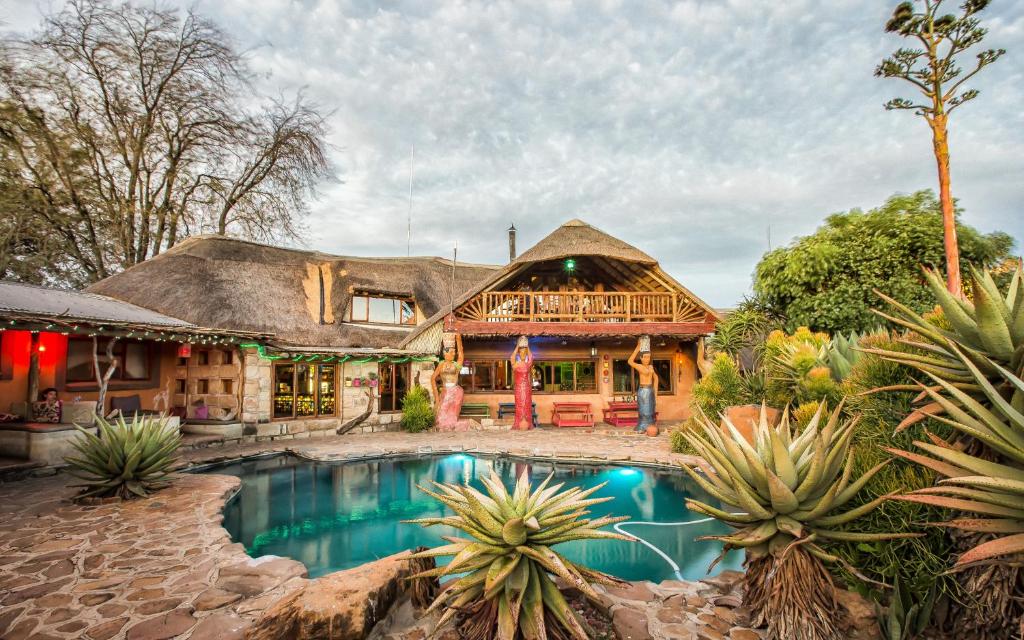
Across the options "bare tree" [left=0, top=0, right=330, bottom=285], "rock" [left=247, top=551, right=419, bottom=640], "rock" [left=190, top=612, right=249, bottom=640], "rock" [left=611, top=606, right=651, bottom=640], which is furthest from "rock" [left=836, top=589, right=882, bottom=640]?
"bare tree" [left=0, top=0, right=330, bottom=285]

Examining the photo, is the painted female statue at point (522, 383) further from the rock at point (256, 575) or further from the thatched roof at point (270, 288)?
the rock at point (256, 575)

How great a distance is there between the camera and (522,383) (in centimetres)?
1411

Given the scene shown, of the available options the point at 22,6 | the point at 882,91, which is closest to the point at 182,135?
the point at 22,6

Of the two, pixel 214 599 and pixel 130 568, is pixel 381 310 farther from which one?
pixel 214 599

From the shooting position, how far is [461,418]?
1516cm

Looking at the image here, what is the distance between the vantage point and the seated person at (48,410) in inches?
367

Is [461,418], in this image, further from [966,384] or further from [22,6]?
[22,6]

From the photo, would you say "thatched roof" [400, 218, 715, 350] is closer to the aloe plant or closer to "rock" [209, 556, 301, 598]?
"rock" [209, 556, 301, 598]

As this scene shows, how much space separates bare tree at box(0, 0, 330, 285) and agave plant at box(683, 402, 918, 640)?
22.1m

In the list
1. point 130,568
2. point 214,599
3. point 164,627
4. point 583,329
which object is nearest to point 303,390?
point 583,329

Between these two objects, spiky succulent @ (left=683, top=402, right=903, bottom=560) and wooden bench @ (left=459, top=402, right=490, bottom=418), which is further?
wooden bench @ (left=459, top=402, right=490, bottom=418)

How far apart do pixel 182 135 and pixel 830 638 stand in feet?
78.8

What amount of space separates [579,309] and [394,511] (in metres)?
8.63

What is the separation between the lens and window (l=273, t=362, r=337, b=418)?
44.3ft
